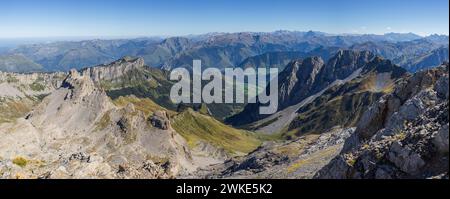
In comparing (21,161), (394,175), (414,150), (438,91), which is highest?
(438,91)

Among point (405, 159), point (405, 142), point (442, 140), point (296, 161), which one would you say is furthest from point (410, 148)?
point (296, 161)

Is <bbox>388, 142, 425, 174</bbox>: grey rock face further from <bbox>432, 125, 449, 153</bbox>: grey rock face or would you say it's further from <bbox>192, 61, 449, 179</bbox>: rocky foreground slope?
<bbox>432, 125, 449, 153</bbox>: grey rock face

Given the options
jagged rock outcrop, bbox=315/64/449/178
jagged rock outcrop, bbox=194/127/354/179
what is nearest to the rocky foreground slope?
jagged rock outcrop, bbox=315/64/449/178

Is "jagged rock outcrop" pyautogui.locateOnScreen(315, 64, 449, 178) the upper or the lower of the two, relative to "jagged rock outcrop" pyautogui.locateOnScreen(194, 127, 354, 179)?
upper

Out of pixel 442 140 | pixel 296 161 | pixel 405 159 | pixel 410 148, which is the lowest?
pixel 296 161

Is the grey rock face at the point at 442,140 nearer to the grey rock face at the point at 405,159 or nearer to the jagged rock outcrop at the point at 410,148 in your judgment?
the jagged rock outcrop at the point at 410,148

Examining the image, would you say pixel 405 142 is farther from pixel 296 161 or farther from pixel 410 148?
pixel 296 161

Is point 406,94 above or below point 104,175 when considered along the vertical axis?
above
